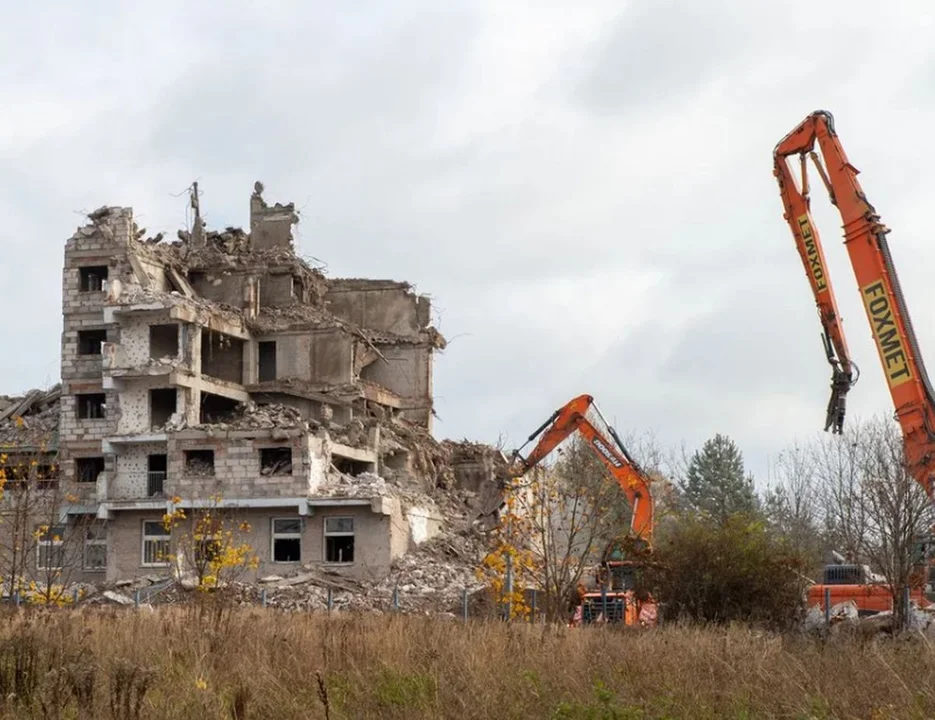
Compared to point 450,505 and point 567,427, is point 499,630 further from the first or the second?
point 450,505

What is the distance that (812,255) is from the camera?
96.3 feet

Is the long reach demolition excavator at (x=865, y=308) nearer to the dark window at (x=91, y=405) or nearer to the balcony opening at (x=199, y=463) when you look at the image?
the balcony opening at (x=199, y=463)

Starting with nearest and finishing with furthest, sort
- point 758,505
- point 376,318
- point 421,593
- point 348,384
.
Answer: point 421,593 < point 348,384 < point 376,318 < point 758,505

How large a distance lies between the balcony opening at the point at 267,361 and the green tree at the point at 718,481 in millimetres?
24323

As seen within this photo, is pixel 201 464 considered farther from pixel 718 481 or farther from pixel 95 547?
pixel 718 481

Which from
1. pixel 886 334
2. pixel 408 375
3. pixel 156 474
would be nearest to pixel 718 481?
pixel 408 375

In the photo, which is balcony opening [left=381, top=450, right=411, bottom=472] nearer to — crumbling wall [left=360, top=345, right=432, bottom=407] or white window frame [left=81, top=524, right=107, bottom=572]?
crumbling wall [left=360, top=345, right=432, bottom=407]

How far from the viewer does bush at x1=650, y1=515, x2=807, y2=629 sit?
24703mm

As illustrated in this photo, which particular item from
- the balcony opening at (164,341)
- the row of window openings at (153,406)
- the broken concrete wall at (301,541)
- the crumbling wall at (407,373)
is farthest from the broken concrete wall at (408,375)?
the broken concrete wall at (301,541)

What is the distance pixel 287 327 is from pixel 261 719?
4258 centimetres

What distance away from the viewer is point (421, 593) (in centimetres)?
4278

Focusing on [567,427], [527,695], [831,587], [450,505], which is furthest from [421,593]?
[527,695]

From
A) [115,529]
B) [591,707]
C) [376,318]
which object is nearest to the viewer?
[591,707]

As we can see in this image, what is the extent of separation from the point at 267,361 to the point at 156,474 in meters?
7.95
